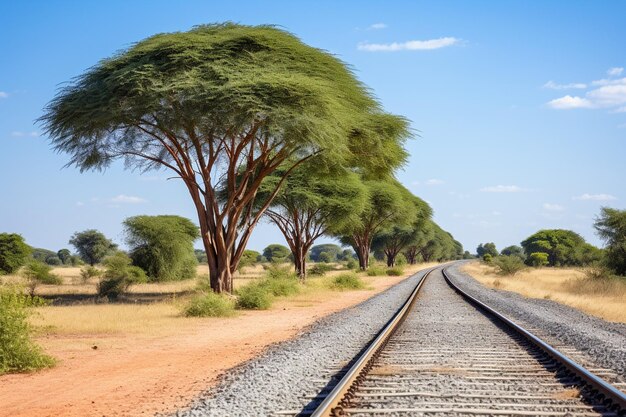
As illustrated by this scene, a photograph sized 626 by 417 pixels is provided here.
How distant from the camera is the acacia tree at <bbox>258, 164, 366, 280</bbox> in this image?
133 ft

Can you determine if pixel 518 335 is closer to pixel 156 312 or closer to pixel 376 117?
pixel 156 312

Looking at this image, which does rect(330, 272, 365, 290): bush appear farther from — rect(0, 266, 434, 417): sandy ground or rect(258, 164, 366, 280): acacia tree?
rect(0, 266, 434, 417): sandy ground

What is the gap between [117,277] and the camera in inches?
1308

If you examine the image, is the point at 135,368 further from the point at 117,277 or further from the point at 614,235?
the point at 614,235

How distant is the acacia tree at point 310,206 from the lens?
133ft

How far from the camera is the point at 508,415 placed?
6332 millimetres

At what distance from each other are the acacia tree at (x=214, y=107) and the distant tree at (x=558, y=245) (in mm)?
87652

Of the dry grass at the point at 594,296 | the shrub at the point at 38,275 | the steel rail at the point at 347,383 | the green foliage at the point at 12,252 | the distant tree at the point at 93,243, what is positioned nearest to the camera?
the steel rail at the point at 347,383

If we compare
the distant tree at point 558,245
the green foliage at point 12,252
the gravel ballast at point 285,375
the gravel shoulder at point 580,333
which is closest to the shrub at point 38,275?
the green foliage at point 12,252

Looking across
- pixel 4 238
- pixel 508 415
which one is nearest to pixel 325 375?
pixel 508 415

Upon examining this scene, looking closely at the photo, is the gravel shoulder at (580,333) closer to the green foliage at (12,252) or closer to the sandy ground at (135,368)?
the sandy ground at (135,368)

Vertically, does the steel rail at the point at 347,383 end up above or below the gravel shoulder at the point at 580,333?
above

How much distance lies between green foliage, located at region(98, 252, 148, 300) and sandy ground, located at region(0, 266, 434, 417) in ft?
48.0

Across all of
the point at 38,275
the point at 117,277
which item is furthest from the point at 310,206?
the point at 38,275
